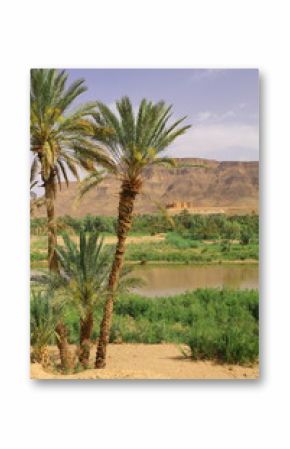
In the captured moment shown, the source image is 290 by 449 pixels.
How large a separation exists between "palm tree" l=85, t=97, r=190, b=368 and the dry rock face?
2.7 inches

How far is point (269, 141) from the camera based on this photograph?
7.84 meters

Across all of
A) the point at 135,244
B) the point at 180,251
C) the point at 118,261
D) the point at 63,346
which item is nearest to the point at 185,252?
the point at 180,251

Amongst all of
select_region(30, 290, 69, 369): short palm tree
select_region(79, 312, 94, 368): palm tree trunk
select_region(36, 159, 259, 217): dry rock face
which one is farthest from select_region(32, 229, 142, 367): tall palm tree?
select_region(36, 159, 259, 217): dry rock face

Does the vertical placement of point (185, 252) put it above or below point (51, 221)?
below

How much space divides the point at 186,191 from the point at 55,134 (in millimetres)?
1089

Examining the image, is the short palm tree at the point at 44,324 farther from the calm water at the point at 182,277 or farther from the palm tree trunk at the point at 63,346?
the calm water at the point at 182,277

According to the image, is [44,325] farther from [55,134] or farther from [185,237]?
[55,134]

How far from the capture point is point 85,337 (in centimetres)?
792

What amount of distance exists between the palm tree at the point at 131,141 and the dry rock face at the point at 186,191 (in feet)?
0.22

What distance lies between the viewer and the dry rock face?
7.82m
